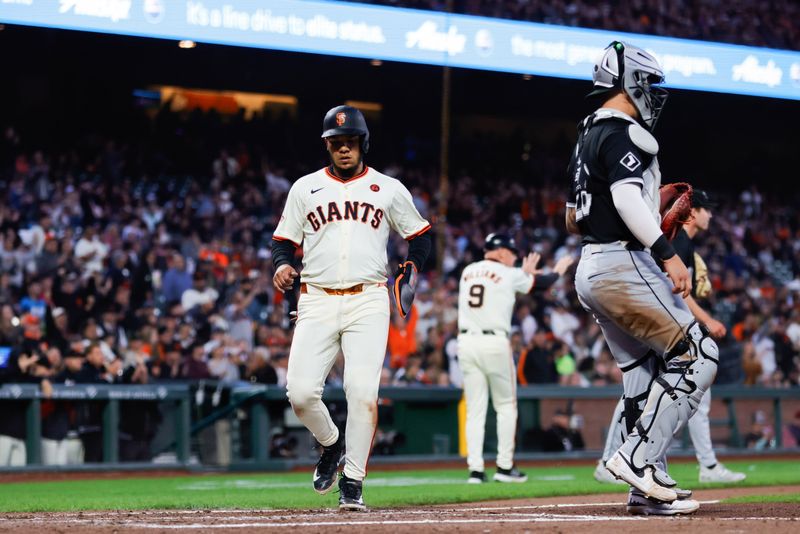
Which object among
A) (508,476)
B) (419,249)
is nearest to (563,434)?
(508,476)

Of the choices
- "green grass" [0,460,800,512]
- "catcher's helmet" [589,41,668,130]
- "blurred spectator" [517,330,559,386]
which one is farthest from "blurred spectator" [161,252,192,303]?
"catcher's helmet" [589,41,668,130]

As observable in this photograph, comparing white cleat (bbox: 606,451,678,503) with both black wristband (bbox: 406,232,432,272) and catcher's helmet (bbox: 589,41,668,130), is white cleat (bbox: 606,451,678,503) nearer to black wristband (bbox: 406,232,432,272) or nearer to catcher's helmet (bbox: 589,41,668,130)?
black wristband (bbox: 406,232,432,272)

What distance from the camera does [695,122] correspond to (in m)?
28.8

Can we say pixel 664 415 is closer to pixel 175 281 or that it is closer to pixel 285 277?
pixel 285 277

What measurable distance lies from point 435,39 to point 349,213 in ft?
45.3

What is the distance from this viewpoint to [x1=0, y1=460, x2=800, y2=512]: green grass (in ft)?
25.8

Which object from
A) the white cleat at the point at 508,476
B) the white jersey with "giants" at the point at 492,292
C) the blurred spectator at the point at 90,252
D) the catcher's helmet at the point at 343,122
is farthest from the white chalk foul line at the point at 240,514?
the blurred spectator at the point at 90,252

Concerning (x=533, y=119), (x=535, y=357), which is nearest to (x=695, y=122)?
(x=533, y=119)

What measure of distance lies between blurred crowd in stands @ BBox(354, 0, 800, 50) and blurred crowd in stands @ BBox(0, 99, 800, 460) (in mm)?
3862

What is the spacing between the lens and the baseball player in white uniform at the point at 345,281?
6547 millimetres

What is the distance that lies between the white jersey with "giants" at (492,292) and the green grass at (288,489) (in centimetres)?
142

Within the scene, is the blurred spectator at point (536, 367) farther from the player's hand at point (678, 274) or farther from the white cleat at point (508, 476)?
the player's hand at point (678, 274)

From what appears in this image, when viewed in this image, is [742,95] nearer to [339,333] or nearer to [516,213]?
[516,213]

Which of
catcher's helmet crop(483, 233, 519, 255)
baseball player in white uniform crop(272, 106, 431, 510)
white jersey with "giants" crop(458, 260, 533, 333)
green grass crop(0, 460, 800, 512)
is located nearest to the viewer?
baseball player in white uniform crop(272, 106, 431, 510)
